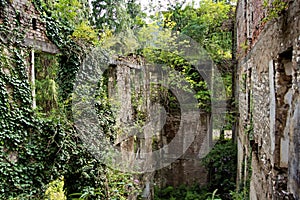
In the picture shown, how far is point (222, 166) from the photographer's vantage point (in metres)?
9.50

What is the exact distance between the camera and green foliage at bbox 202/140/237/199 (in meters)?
9.34

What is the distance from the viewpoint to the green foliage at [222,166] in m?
9.34

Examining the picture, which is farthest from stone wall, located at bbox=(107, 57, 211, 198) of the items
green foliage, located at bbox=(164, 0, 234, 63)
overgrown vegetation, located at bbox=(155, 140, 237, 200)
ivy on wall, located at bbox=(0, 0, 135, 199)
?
ivy on wall, located at bbox=(0, 0, 135, 199)

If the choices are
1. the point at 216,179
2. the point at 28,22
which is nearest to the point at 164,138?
the point at 216,179

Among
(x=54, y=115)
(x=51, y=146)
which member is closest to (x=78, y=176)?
(x=51, y=146)

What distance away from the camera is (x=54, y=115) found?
17.3 feet

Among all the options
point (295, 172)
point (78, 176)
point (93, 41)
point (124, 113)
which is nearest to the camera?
point (295, 172)

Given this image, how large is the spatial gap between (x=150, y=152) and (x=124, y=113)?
2.94 metres

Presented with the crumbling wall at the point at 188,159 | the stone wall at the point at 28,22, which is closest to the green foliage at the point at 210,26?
the crumbling wall at the point at 188,159

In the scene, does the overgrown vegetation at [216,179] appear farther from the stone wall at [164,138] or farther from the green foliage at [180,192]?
the stone wall at [164,138]

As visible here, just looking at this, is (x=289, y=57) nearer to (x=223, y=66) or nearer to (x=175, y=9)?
(x=223, y=66)

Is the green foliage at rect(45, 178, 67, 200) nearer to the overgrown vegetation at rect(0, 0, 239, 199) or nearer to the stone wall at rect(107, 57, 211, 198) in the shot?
the overgrown vegetation at rect(0, 0, 239, 199)

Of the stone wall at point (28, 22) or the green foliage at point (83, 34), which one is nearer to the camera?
the stone wall at point (28, 22)

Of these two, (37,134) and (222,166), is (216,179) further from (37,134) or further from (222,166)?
(37,134)
